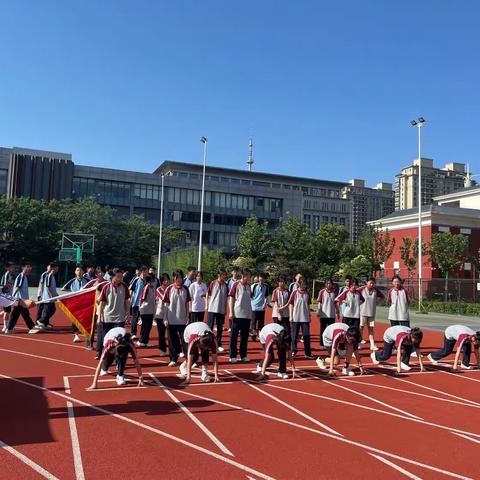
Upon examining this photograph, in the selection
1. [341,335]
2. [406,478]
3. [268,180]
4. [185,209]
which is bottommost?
[406,478]

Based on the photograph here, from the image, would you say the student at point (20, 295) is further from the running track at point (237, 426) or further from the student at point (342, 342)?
the student at point (342, 342)

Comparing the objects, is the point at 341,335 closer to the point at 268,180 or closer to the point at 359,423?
the point at 359,423

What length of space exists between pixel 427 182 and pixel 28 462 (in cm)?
11420

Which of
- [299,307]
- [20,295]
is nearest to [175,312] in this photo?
[299,307]

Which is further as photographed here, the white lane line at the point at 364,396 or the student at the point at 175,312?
the student at the point at 175,312

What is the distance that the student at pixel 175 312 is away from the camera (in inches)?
389

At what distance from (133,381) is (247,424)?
2.95m

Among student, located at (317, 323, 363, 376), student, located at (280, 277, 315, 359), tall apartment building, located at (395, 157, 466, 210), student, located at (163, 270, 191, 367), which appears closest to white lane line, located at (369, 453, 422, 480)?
student, located at (317, 323, 363, 376)

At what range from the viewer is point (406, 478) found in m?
4.99

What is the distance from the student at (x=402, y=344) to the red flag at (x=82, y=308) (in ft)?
21.2

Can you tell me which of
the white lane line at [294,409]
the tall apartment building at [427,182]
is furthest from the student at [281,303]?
the tall apartment building at [427,182]

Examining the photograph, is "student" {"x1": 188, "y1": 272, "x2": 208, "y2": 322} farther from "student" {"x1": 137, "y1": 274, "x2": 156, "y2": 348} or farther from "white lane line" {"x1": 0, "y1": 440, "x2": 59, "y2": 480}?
"white lane line" {"x1": 0, "y1": 440, "x2": 59, "y2": 480}

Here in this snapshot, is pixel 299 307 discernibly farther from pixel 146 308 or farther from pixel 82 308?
pixel 82 308

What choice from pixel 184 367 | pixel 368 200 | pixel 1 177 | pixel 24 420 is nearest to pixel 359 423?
pixel 184 367
